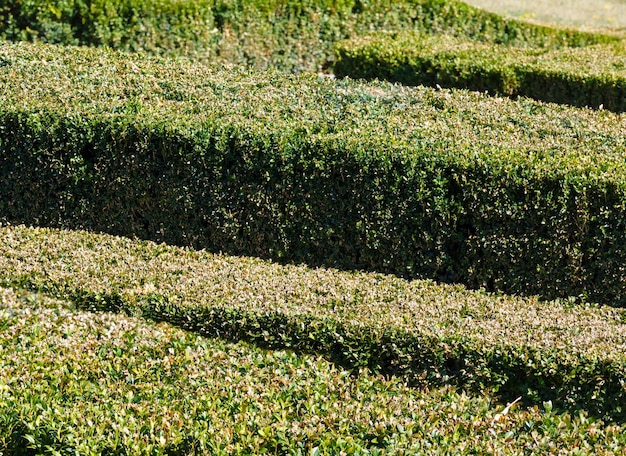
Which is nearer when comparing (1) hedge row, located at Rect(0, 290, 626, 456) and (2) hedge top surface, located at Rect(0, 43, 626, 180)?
(1) hedge row, located at Rect(0, 290, 626, 456)

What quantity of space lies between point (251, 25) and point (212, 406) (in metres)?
10.2

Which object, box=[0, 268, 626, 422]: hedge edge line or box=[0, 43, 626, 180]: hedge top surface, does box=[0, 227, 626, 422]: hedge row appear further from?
box=[0, 43, 626, 180]: hedge top surface

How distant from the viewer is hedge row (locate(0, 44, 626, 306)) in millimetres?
6684

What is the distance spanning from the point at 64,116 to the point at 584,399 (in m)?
4.45

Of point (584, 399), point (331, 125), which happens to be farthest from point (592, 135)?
point (584, 399)

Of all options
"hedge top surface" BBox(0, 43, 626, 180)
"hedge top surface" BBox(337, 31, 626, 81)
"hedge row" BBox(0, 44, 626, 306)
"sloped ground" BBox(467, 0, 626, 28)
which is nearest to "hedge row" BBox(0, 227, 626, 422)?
"hedge row" BBox(0, 44, 626, 306)

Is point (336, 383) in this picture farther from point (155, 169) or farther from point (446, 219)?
point (155, 169)

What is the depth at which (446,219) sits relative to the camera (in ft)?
22.2

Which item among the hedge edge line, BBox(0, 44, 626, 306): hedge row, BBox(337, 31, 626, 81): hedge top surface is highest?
BBox(337, 31, 626, 81): hedge top surface

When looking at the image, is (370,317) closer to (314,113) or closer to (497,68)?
(314,113)

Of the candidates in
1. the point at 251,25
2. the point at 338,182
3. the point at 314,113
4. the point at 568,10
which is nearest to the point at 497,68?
the point at 314,113

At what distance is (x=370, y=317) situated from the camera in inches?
219

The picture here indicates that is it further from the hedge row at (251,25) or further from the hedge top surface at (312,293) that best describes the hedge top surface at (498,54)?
the hedge top surface at (312,293)

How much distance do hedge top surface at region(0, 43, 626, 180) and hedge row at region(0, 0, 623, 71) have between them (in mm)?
3234
